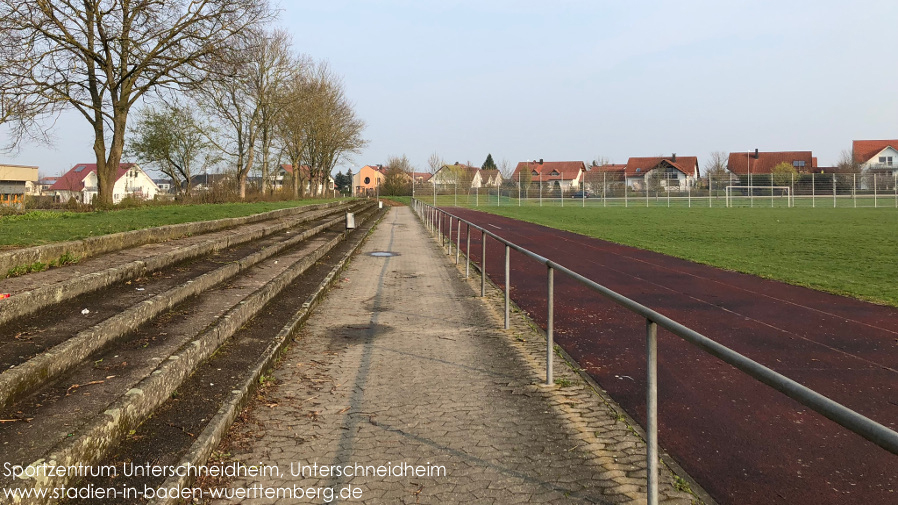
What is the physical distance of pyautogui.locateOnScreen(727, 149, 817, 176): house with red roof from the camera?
293 feet

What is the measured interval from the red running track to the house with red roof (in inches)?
3423

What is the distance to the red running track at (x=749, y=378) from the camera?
3.41 meters

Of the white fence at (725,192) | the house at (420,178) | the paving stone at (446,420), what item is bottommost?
the paving stone at (446,420)

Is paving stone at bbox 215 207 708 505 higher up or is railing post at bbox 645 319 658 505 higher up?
railing post at bbox 645 319 658 505

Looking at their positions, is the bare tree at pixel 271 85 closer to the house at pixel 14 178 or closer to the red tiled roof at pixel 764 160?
the house at pixel 14 178

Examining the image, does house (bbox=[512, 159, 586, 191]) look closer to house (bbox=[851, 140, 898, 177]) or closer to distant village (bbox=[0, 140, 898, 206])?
distant village (bbox=[0, 140, 898, 206])

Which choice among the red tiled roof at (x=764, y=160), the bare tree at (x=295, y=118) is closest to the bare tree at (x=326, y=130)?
the bare tree at (x=295, y=118)

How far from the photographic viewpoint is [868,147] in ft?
294

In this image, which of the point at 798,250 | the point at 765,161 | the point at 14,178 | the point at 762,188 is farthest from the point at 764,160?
the point at 14,178

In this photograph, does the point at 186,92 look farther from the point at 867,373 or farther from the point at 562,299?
the point at 867,373

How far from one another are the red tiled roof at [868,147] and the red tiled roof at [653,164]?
20.9 meters

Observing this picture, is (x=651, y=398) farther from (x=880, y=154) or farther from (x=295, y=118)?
(x=880, y=154)

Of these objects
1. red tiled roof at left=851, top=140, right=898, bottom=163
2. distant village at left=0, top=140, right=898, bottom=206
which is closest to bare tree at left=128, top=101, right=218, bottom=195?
distant village at left=0, top=140, right=898, bottom=206

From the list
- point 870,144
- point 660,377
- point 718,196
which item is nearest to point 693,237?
point 660,377
